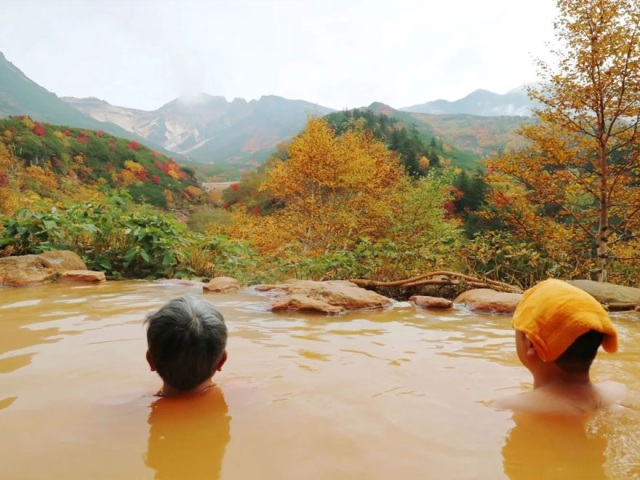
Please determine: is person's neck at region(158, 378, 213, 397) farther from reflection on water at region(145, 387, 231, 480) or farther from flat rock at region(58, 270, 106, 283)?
flat rock at region(58, 270, 106, 283)

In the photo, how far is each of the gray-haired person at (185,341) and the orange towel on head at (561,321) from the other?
4.32 ft

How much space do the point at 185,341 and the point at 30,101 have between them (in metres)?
151

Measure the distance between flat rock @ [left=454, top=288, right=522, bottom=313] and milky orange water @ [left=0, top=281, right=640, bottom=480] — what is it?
127 cm

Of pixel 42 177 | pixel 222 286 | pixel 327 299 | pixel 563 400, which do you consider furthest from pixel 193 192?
pixel 563 400

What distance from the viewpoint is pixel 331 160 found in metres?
14.8

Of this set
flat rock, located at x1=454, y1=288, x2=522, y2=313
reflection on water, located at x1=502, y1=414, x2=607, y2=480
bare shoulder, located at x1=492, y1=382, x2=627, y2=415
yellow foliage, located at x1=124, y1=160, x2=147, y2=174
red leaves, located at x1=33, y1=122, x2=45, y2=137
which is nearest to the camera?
reflection on water, located at x1=502, y1=414, x2=607, y2=480

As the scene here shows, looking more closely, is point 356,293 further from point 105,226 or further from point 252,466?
point 105,226

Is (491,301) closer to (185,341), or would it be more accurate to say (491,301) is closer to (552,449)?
(552,449)

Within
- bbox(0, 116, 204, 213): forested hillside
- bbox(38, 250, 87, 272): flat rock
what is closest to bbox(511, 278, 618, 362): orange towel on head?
bbox(38, 250, 87, 272): flat rock

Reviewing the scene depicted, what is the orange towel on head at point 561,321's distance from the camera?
1.67m

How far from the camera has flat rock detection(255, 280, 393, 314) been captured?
4508 millimetres

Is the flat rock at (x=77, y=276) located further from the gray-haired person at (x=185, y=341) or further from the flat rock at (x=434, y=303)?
the gray-haired person at (x=185, y=341)

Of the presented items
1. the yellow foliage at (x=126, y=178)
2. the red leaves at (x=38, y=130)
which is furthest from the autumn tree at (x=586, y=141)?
the red leaves at (x=38, y=130)

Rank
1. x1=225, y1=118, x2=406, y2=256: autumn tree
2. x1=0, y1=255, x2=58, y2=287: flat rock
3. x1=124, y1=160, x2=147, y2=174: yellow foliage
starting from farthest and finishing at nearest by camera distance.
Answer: x1=124, y1=160, x2=147, y2=174: yellow foliage
x1=225, y1=118, x2=406, y2=256: autumn tree
x1=0, y1=255, x2=58, y2=287: flat rock
